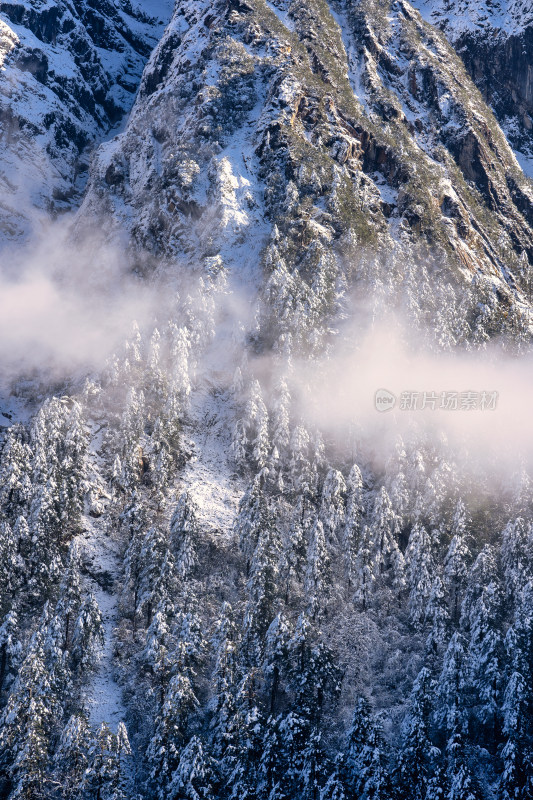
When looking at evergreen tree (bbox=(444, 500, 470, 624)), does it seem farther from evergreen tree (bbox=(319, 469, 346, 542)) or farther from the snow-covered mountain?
evergreen tree (bbox=(319, 469, 346, 542))

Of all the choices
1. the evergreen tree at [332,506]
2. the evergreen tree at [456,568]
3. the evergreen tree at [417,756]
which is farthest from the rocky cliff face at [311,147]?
the evergreen tree at [417,756]

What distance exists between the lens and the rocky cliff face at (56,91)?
126 metres

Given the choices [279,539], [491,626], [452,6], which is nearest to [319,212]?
[279,539]

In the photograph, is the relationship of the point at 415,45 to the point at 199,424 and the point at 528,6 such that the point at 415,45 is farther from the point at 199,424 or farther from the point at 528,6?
the point at 199,424

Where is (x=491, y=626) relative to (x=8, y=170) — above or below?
below

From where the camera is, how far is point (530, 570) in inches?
2078

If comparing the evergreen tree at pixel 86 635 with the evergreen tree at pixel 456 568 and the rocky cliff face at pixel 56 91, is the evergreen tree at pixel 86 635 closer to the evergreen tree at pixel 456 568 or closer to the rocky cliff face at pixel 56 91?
the evergreen tree at pixel 456 568

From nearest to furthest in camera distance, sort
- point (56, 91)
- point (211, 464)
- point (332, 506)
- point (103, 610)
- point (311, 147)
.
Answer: point (103, 610) → point (332, 506) → point (211, 464) → point (311, 147) → point (56, 91)

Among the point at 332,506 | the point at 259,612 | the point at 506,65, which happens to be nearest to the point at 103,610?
the point at 259,612

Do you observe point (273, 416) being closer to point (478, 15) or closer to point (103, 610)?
point (103, 610)

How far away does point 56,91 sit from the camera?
487 feet

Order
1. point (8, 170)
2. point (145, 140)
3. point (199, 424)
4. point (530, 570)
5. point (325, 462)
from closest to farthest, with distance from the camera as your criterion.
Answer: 1. point (530, 570)
2. point (325, 462)
3. point (199, 424)
4. point (145, 140)
5. point (8, 170)

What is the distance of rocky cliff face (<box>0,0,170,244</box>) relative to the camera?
126500 millimetres

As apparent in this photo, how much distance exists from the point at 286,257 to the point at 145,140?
51200mm
